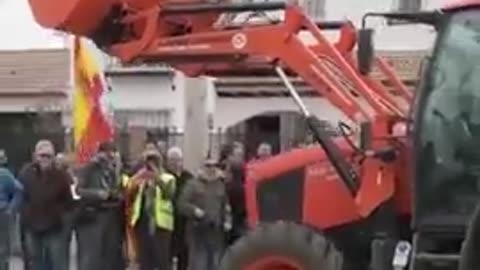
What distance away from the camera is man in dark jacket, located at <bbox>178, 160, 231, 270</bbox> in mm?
16031

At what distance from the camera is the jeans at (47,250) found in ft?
50.4

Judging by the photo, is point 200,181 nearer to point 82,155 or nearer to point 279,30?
point 82,155

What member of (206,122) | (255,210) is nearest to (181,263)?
(255,210)

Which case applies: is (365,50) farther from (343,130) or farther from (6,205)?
(6,205)

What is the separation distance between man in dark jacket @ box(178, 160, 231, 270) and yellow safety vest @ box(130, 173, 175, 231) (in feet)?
0.51

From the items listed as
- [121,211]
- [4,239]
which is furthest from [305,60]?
[4,239]

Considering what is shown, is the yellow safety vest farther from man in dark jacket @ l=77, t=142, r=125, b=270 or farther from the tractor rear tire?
the tractor rear tire

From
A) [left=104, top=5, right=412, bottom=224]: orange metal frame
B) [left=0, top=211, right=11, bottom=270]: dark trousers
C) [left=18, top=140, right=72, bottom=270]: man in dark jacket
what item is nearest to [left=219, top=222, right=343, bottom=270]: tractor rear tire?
[left=104, top=5, right=412, bottom=224]: orange metal frame

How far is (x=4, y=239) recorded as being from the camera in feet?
54.8

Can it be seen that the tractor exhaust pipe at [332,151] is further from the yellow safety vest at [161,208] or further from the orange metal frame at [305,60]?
the yellow safety vest at [161,208]

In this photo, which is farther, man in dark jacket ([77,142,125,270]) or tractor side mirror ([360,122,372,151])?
man in dark jacket ([77,142,125,270])

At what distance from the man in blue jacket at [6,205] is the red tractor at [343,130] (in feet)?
13.6

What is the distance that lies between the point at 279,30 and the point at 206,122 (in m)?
19.7

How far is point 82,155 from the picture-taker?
675 inches
